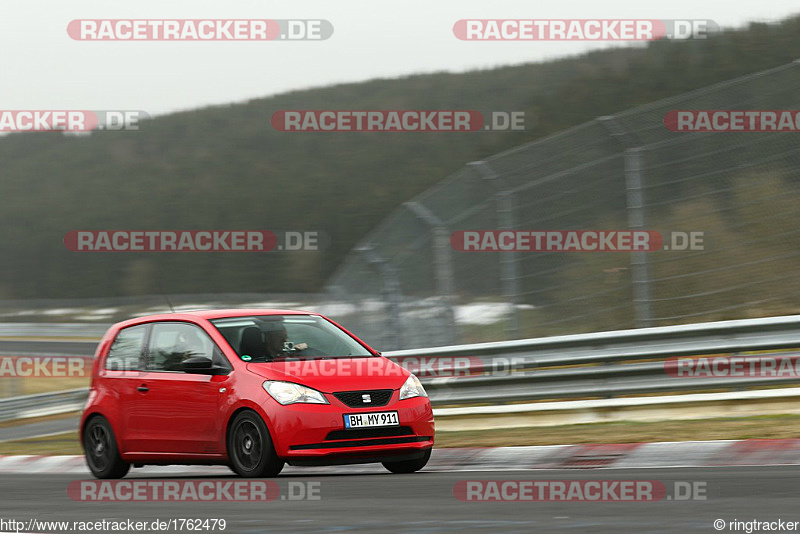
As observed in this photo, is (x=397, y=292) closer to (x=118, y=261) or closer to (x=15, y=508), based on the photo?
(x=15, y=508)

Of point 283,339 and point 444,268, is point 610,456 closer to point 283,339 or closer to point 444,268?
point 283,339

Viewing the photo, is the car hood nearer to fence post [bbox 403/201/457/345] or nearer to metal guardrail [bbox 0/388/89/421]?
fence post [bbox 403/201/457/345]

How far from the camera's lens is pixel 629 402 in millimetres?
11445

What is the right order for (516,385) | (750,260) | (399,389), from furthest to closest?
1. (516,385)
2. (750,260)
3. (399,389)

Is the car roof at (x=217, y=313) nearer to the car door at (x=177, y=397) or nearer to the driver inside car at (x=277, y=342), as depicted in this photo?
the car door at (x=177, y=397)

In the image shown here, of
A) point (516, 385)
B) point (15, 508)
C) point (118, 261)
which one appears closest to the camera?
point (15, 508)

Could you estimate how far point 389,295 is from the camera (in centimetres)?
1345

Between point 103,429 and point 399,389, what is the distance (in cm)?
279

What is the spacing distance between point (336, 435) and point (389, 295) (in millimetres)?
4936

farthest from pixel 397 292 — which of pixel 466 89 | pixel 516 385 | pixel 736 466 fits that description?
pixel 466 89

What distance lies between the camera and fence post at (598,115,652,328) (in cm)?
1146

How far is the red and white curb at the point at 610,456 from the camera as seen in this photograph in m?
8.48

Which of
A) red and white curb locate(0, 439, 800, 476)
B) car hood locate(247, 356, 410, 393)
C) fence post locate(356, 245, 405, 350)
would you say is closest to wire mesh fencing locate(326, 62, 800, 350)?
fence post locate(356, 245, 405, 350)

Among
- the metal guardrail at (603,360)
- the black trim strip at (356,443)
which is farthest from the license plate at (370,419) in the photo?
the metal guardrail at (603,360)
